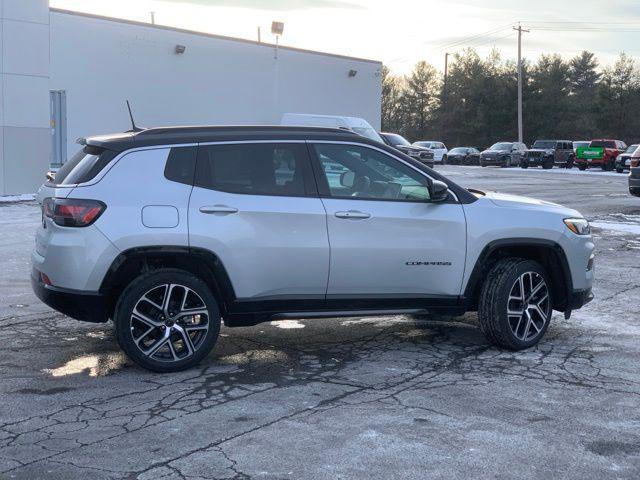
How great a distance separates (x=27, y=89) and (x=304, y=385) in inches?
706

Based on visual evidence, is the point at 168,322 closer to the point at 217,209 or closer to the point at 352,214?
the point at 217,209

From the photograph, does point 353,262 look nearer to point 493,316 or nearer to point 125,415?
point 493,316

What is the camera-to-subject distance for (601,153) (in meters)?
46.2

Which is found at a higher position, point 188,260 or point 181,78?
point 181,78

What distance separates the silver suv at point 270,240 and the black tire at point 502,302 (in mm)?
11

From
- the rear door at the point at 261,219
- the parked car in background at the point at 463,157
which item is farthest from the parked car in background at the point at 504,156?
the rear door at the point at 261,219

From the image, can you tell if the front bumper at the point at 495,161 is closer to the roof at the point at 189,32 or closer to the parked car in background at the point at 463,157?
the parked car in background at the point at 463,157

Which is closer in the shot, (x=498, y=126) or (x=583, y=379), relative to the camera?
(x=583, y=379)

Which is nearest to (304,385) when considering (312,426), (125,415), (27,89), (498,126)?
(312,426)

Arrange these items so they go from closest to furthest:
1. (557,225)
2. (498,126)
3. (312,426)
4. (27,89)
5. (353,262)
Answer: (312,426) → (353,262) → (557,225) → (27,89) → (498,126)

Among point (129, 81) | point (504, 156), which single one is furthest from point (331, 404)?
point (504, 156)

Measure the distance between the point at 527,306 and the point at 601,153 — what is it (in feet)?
138

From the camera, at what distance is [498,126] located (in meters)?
77.3

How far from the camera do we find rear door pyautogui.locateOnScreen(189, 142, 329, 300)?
6.17 meters
